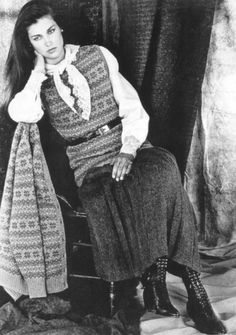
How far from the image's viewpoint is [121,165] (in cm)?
130

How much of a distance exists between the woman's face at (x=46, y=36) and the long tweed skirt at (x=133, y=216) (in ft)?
1.48

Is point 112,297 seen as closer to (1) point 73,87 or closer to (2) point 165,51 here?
(1) point 73,87

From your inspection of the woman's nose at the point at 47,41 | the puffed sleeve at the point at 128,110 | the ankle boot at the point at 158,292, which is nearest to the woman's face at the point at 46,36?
the woman's nose at the point at 47,41

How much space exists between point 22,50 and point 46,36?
0.10m

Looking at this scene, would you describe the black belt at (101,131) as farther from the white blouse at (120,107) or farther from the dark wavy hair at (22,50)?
the dark wavy hair at (22,50)

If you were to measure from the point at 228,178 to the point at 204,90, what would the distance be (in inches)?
14.1

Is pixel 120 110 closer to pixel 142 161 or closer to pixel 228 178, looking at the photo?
pixel 142 161

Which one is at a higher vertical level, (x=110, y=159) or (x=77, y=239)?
(x=110, y=159)

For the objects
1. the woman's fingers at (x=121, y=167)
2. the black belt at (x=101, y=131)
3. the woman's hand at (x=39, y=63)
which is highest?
the woman's hand at (x=39, y=63)

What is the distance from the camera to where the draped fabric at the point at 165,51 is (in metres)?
1.52

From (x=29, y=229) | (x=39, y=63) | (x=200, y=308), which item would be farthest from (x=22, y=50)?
(x=200, y=308)

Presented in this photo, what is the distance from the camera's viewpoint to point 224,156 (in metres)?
1.70

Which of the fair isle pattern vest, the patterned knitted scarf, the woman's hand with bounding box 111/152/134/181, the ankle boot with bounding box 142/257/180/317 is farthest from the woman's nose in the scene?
the ankle boot with bounding box 142/257/180/317

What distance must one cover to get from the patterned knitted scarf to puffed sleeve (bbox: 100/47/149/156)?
287 millimetres
